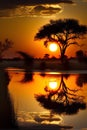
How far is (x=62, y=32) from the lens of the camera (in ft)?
34.1

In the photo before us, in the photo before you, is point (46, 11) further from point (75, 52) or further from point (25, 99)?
point (25, 99)

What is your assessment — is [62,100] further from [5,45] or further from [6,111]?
[5,45]

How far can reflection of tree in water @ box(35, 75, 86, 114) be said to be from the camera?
4.01 metres

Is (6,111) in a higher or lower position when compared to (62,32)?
lower

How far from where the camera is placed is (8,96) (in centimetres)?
468

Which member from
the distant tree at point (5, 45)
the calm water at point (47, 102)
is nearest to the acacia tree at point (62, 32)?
the distant tree at point (5, 45)

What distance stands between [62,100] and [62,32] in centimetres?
609

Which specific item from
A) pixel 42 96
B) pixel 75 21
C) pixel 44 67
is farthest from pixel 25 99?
pixel 75 21

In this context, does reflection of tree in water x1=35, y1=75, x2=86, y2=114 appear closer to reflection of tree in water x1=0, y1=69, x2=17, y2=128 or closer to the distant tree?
reflection of tree in water x1=0, y1=69, x2=17, y2=128

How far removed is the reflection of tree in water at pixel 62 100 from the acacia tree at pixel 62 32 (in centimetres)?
429

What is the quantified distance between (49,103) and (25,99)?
1.09 feet

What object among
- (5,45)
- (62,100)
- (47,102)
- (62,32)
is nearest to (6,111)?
(47,102)

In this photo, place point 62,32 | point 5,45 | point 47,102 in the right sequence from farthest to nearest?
point 62,32 → point 5,45 → point 47,102

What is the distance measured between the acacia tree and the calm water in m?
3.52
